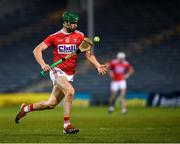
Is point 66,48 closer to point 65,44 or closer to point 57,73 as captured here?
point 65,44

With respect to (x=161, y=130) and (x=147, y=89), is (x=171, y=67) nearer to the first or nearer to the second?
(x=147, y=89)

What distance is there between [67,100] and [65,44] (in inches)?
48.2

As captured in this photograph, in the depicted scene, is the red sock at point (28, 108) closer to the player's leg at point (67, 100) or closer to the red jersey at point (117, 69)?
the player's leg at point (67, 100)

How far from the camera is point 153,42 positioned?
36812 millimetres

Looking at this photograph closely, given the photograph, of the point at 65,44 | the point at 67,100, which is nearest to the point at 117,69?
the point at 65,44

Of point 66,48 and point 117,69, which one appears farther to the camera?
point 117,69

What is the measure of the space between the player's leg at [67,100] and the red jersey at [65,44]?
336 millimetres

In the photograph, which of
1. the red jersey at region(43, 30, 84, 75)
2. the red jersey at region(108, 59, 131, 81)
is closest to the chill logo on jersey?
the red jersey at region(43, 30, 84, 75)

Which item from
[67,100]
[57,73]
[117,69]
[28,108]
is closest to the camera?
[67,100]

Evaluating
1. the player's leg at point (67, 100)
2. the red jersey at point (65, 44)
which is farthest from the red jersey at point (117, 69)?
the player's leg at point (67, 100)

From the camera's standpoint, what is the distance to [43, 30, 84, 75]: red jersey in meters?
14.9

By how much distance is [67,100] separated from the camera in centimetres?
1441

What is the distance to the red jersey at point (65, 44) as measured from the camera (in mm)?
14859

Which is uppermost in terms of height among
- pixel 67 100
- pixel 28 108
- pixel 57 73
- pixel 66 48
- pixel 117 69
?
pixel 66 48
